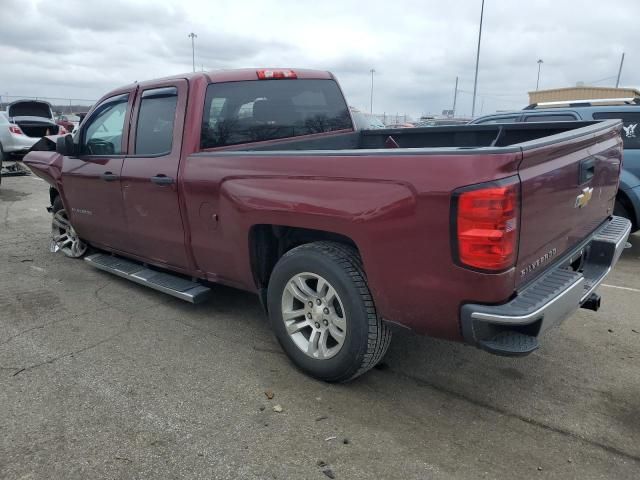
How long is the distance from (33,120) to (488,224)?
51.2 feet

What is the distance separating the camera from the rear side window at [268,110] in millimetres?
3896

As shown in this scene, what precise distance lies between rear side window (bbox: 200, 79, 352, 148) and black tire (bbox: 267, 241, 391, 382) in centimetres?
129

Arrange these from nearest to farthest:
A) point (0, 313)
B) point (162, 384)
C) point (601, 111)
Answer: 1. point (162, 384)
2. point (0, 313)
3. point (601, 111)

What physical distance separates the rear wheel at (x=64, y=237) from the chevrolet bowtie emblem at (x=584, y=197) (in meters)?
4.96

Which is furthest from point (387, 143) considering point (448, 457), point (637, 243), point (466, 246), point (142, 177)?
point (637, 243)

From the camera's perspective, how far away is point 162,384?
10.6 feet

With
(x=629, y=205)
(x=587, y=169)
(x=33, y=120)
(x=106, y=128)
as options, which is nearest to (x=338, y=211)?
(x=587, y=169)

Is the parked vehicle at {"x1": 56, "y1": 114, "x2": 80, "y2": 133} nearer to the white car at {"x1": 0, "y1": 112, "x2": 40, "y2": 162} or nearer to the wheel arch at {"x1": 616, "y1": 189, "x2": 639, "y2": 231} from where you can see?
the white car at {"x1": 0, "y1": 112, "x2": 40, "y2": 162}

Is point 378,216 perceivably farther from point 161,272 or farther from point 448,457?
point 161,272

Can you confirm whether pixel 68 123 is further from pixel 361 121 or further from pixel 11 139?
pixel 361 121

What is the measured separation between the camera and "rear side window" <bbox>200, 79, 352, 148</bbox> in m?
3.90

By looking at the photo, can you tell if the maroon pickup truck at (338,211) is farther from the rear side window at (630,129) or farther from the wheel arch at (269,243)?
the rear side window at (630,129)

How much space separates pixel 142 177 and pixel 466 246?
277cm

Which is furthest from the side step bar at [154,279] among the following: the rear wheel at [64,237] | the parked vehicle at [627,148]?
the parked vehicle at [627,148]
